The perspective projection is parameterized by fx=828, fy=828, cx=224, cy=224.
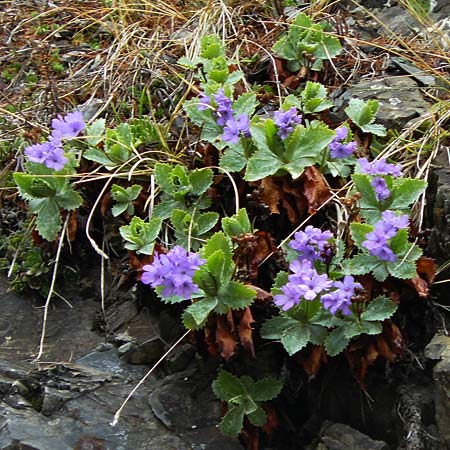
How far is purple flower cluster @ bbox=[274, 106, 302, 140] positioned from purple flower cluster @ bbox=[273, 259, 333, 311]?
1.50ft

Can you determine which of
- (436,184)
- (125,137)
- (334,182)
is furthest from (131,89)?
(436,184)

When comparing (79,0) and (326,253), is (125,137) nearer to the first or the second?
(326,253)

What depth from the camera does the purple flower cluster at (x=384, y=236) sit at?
204 centimetres

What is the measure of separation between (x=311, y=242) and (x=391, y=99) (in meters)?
0.93

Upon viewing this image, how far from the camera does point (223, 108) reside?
2.49 metres

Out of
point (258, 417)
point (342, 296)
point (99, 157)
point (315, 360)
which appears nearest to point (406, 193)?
point (342, 296)

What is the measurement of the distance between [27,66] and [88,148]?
116 centimetres

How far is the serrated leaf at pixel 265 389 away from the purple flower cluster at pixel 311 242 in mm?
345

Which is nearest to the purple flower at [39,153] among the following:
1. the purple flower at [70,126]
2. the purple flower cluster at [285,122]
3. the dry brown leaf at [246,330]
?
the purple flower at [70,126]

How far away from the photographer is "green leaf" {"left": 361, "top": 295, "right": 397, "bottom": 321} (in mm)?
2051

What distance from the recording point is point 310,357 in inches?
84.9

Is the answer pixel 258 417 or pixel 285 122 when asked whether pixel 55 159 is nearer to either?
pixel 285 122

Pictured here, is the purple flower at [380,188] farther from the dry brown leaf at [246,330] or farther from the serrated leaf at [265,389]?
the serrated leaf at [265,389]

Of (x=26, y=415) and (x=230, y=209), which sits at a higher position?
(x=230, y=209)
